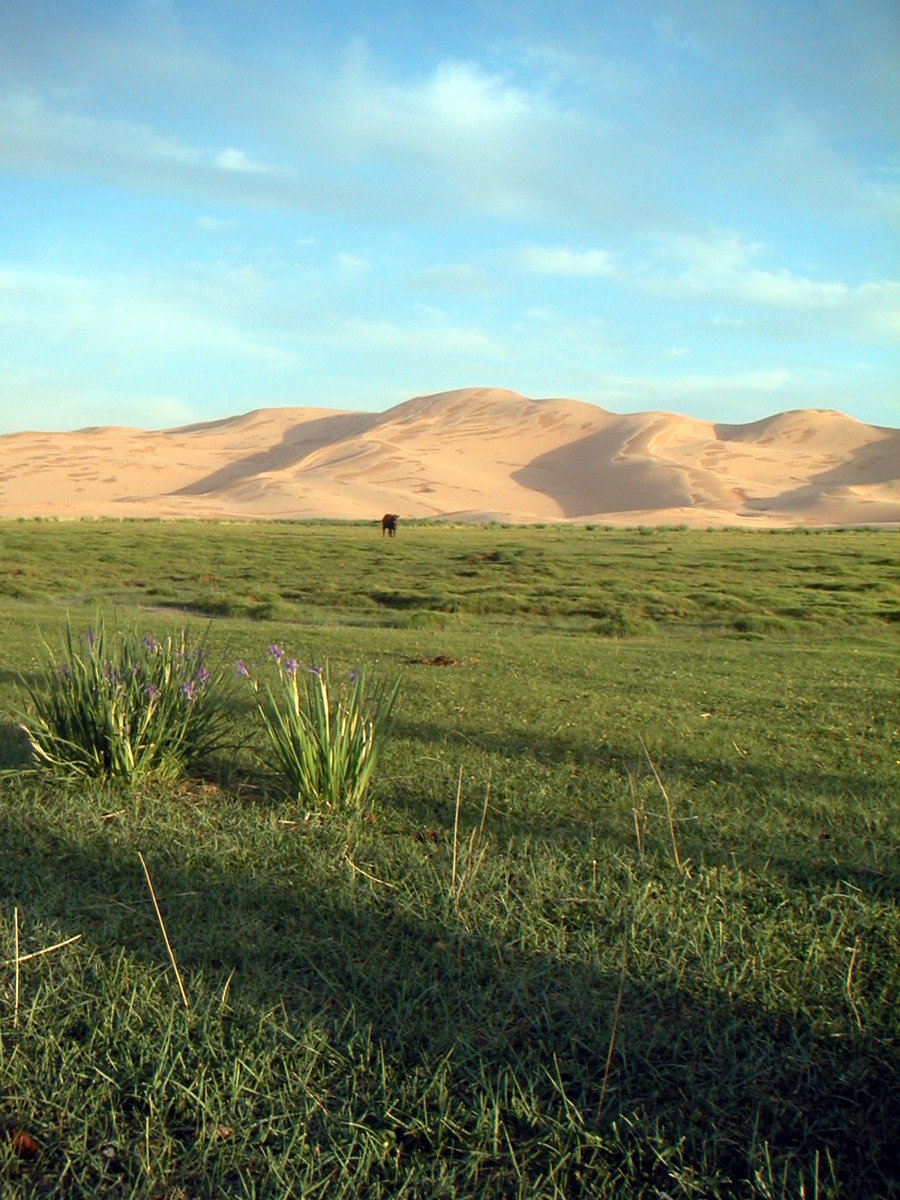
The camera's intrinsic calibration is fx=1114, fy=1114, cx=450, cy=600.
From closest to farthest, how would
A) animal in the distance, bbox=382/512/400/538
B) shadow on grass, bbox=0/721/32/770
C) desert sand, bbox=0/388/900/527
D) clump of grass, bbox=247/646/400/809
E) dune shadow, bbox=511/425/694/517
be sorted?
clump of grass, bbox=247/646/400/809 → shadow on grass, bbox=0/721/32/770 → animal in the distance, bbox=382/512/400/538 → desert sand, bbox=0/388/900/527 → dune shadow, bbox=511/425/694/517

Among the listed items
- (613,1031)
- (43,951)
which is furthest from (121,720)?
(613,1031)

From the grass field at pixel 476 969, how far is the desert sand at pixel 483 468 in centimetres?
6245

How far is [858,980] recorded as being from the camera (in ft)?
12.6

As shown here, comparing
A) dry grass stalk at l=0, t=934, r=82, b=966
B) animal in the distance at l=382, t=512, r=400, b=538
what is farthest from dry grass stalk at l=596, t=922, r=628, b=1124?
animal in the distance at l=382, t=512, r=400, b=538

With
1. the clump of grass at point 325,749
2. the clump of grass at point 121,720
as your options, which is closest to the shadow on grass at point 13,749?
the clump of grass at point 121,720

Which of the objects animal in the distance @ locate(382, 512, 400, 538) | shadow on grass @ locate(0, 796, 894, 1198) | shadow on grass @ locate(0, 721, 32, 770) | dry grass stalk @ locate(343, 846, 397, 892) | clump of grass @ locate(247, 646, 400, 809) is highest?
animal in the distance @ locate(382, 512, 400, 538)

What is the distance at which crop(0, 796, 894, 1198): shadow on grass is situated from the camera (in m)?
3.00

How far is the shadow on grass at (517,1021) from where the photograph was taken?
3.00 meters

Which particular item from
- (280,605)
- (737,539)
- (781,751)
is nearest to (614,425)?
(737,539)

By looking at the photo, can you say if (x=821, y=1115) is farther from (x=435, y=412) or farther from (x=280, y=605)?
(x=435, y=412)

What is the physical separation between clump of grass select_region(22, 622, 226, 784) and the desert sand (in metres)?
63.0

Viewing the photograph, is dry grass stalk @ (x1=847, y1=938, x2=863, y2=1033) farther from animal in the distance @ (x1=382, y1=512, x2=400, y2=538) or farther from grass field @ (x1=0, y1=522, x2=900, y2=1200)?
animal in the distance @ (x1=382, y1=512, x2=400, y2=538)

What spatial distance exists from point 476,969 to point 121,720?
2.95m

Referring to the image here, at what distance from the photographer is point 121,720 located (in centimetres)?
606
